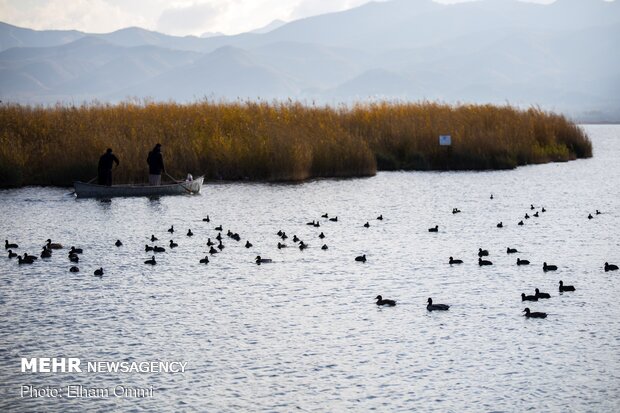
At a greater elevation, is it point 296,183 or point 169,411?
point 296,183

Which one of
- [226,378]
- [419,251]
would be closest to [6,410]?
[226,378]

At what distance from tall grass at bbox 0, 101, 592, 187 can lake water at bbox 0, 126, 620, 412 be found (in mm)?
8271

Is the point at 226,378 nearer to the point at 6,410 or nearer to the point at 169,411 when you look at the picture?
the point at 169,411

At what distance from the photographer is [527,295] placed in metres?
17.9

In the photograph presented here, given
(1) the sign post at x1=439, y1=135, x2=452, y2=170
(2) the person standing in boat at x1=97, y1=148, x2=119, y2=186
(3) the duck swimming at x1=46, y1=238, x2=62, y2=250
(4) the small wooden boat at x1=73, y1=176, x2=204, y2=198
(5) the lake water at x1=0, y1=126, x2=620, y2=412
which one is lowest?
(5) the lake water at x1=0, y1=126, x2=620, y2=412

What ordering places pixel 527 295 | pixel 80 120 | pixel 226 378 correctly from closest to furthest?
pixel 226 378 < pixel 527 295 < pixel 80 120

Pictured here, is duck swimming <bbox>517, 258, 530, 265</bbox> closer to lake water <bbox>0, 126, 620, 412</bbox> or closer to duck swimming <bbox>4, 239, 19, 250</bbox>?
lake water <bbox>0, 126, 620, 412</bbox>

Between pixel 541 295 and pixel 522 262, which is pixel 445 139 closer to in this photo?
pixel 522 262

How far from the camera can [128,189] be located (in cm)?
3525

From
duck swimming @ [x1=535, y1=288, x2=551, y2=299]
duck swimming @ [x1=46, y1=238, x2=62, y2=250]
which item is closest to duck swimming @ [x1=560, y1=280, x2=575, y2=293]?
duck swimming @ [x1=535, y1=288, x2=551, y2=299]

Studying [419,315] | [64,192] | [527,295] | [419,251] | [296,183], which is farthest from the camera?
[296,183]

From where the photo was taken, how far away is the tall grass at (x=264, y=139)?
39.8 metres

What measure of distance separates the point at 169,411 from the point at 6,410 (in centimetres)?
214

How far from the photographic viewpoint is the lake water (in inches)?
501
